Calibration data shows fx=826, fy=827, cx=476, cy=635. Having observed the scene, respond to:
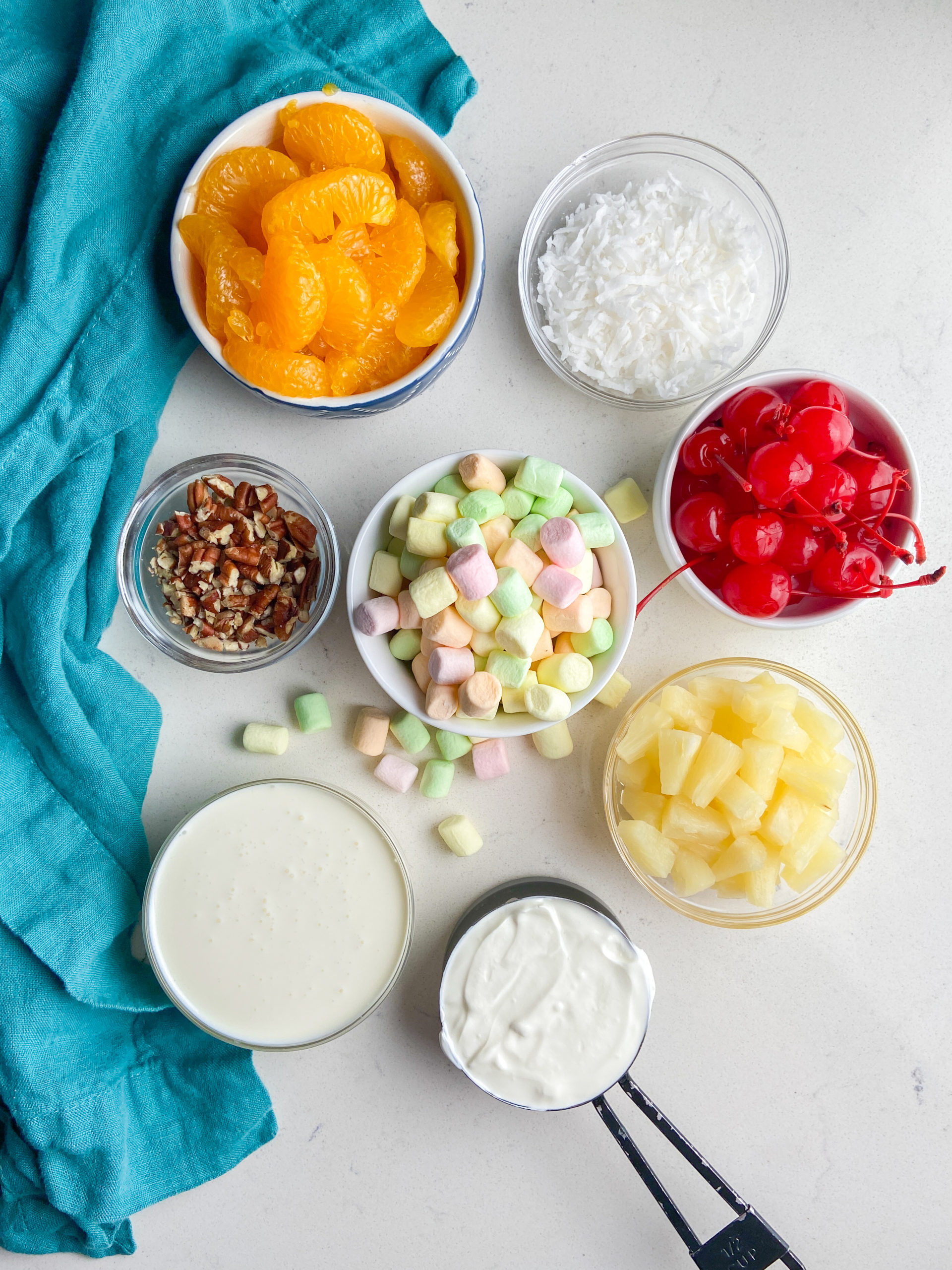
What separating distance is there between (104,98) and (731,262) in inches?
35.7

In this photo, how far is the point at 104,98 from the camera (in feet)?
3.73

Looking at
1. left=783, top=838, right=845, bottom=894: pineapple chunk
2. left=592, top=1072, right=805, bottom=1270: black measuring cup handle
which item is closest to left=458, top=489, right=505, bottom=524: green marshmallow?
left=783, top=838, right=845, bottom=894: pineapple chunk

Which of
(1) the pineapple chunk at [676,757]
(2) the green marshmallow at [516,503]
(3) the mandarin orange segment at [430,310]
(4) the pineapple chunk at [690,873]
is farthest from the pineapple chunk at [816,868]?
(3) the mandarin orange segment at [430,310]

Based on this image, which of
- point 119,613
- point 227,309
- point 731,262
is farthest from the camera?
point 119,613

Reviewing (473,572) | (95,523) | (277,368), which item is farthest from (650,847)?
(95,523)

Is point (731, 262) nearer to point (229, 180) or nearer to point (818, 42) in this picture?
point (818, 42)

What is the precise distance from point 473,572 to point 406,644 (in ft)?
0.62

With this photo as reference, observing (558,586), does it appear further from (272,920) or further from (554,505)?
(272,920)

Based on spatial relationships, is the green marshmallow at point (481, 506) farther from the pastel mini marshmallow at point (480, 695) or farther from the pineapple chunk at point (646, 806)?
the pineapple chunk at point (646, 806)

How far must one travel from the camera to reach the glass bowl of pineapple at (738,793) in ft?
3.81

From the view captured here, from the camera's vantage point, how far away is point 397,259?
1107mm

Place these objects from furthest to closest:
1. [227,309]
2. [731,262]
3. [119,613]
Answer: [119,613]
[731,262]
[227,309]

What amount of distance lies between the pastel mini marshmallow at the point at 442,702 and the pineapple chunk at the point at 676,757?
303mm

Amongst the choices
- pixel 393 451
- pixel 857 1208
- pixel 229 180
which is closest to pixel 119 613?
pixel 393 451
